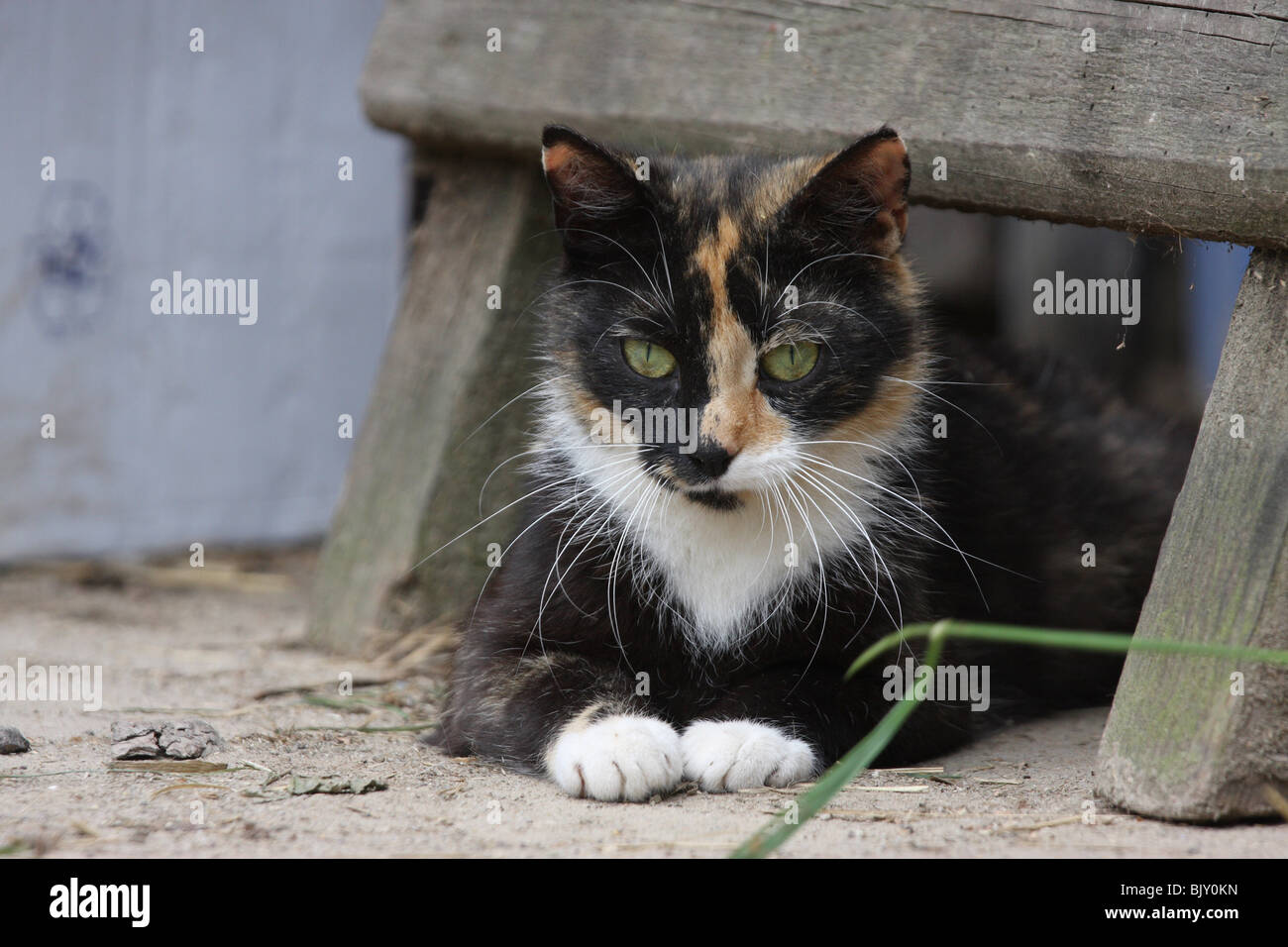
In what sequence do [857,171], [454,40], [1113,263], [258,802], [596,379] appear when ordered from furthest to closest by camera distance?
[1113,263] < [454,40] < [596,379] < [857,171] < [258,802]

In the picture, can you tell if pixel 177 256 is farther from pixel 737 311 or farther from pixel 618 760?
pixel 618 760

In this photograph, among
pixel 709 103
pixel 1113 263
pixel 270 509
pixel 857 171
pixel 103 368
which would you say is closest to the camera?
pixel 857 171

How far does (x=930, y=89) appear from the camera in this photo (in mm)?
2990

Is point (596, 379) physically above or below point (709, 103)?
below

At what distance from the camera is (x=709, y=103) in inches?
134

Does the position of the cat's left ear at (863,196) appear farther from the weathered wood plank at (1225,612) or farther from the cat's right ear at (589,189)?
the weathered wood plank at (1225,612)

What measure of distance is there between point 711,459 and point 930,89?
108cm

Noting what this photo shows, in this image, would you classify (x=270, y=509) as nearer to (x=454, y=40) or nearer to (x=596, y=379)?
(x=454, y=40)

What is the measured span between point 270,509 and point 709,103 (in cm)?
334

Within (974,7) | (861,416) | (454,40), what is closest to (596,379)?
(861,416)

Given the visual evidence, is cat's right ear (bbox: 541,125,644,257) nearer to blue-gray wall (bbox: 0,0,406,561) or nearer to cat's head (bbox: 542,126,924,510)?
cat's head (bbox: 542,126,924,510)

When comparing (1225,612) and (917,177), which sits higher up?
(917,177)

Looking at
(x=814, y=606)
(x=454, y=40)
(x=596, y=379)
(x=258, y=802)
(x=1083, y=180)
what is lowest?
(x=258, y=802)

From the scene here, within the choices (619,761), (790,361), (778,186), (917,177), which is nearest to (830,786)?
(619,761)
